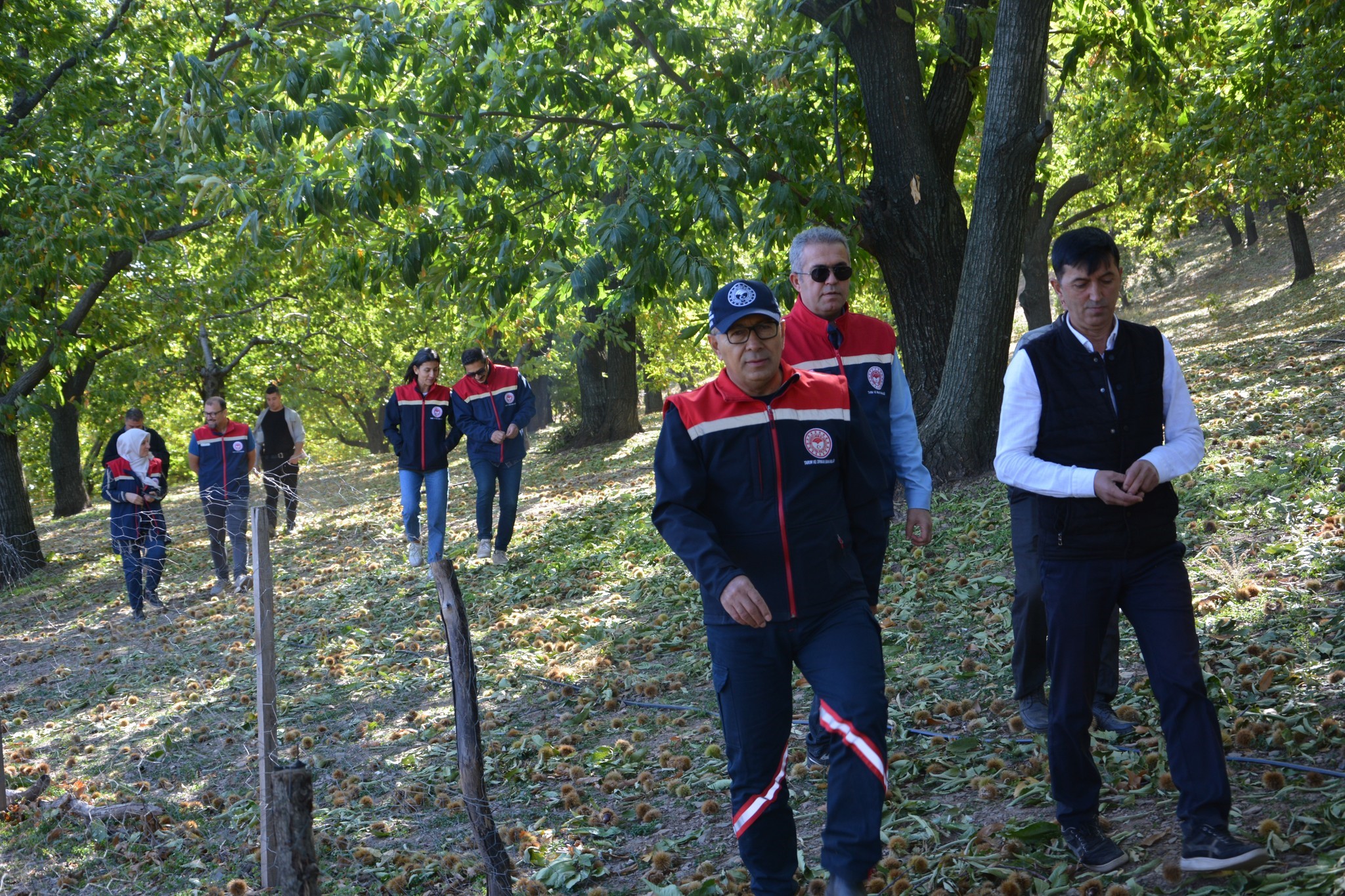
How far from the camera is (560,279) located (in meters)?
9.88

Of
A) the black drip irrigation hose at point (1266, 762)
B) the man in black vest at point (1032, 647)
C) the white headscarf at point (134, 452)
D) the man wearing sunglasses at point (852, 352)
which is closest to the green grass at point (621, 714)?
the black drip irrigation hose at point (1266, 762)

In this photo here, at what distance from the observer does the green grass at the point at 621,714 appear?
456 centimetres

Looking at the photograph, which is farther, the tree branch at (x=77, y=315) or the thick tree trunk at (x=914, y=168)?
the tree branch at (x=77, y=315)

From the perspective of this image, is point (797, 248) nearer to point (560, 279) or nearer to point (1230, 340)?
point (560, 279)

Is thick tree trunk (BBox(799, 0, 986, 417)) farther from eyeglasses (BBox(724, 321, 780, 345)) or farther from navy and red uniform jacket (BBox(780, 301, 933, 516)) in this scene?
eyeglasses (BBox(724, 321, 780, 345))

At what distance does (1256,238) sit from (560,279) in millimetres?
45936

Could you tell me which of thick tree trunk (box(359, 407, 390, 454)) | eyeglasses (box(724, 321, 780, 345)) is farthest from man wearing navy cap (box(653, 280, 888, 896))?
thick tree trunk (box(359, 407, 390, 454))

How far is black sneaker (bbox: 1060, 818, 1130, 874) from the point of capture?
3.89 metres

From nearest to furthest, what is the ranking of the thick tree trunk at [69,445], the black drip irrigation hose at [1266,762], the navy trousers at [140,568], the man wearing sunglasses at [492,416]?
the black drip irrigation hose at [1266,762], the man wearing sunglasses at [492,416], the navy trousers at [140,568], the thick tree trunk at [69,445]

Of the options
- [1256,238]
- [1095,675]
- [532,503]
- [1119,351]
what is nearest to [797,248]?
[1119,351]

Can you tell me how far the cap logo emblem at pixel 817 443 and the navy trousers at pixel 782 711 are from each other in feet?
1.63

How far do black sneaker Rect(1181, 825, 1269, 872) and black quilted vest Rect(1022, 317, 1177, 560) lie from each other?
2.99 feet

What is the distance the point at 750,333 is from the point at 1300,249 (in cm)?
3376

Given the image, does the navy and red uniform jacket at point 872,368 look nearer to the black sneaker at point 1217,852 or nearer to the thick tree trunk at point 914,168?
the black sneaker at point 1217,852
